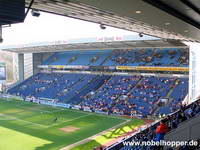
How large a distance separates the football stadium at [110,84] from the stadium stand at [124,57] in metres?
0.18

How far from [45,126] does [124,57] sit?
24.4 meters

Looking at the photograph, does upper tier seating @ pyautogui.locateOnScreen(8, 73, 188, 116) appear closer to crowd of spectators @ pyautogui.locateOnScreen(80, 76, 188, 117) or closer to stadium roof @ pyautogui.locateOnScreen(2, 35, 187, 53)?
crowd of spectators @ pyautogui.locateOnScreen(80, 76, 188, 117)

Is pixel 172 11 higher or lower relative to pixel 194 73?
higher

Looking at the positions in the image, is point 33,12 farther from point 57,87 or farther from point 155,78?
point 57,87

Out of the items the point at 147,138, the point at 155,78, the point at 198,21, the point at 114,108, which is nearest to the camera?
the point at 198,21

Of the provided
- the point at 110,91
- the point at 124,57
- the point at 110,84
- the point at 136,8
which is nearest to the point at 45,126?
the point at 110,91

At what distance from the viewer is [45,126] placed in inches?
1241

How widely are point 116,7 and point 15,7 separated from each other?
13.0 feet

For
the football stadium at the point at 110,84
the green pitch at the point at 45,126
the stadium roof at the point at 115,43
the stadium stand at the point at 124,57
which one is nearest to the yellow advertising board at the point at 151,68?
the football stadium at the point at 110,84

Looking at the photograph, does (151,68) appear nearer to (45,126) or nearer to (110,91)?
(110,91)

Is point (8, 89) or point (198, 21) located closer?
point (198, 21)

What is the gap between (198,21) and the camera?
11.7 metres

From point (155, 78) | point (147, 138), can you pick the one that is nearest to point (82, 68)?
point (155, 78)

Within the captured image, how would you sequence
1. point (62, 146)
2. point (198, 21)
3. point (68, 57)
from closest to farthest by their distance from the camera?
point (198, 21)
point (62, 146)
point (68, 57)
